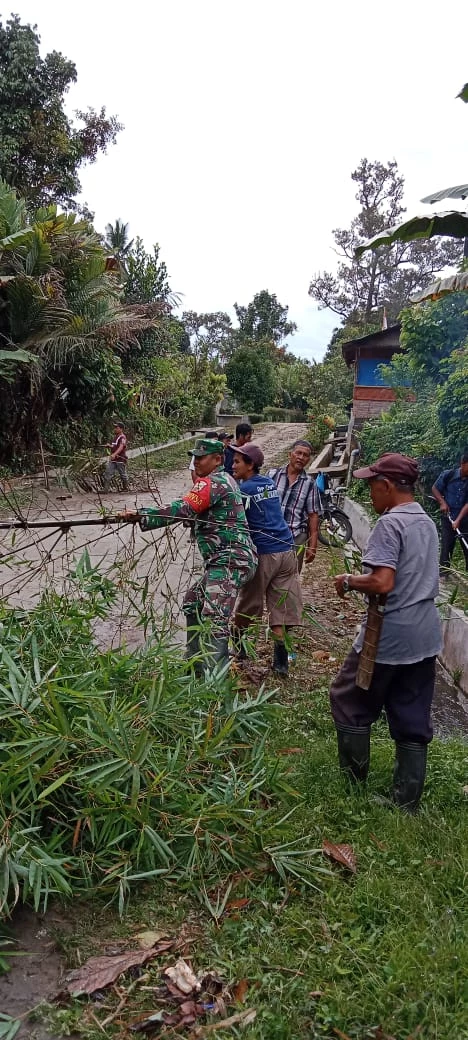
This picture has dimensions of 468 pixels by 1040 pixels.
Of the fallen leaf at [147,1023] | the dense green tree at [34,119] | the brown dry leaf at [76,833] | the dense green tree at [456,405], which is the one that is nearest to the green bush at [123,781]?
the brown dry leaf at [76,833]

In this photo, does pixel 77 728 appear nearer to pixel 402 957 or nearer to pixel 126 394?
pixel 402 957

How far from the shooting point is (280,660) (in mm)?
4812

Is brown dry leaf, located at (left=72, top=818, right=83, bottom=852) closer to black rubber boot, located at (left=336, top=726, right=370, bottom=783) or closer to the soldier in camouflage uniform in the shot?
black rubber boot, located at (left=336, top=726, right=370, bottom=783)

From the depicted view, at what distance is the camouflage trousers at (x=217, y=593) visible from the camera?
3.89 metres

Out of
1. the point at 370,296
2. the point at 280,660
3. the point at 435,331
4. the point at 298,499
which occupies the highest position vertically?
the point at 370,296

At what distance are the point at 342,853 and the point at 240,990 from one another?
76cm

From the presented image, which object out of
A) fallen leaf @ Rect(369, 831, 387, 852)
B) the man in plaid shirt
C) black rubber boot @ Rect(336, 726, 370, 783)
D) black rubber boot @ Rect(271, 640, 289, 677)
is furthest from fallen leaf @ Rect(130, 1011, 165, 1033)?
the man in plaid shirt

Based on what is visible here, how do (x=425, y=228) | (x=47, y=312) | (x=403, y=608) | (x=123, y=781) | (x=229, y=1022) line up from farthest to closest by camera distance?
(x=47, y=312) < (x=425, y=228) < (x=403, y=608) < (x=123, y=781) < (x=229, y=1022)

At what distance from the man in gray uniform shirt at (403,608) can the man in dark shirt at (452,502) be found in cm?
422

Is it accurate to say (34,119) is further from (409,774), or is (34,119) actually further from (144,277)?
(409,774)

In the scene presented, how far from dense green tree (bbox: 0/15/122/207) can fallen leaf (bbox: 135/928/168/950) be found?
15963 millimetres

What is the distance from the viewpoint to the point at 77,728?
2.59 meters

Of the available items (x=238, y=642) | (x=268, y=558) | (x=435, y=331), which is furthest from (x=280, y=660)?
(x=435, y=331)

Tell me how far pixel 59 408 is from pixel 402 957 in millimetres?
11712
